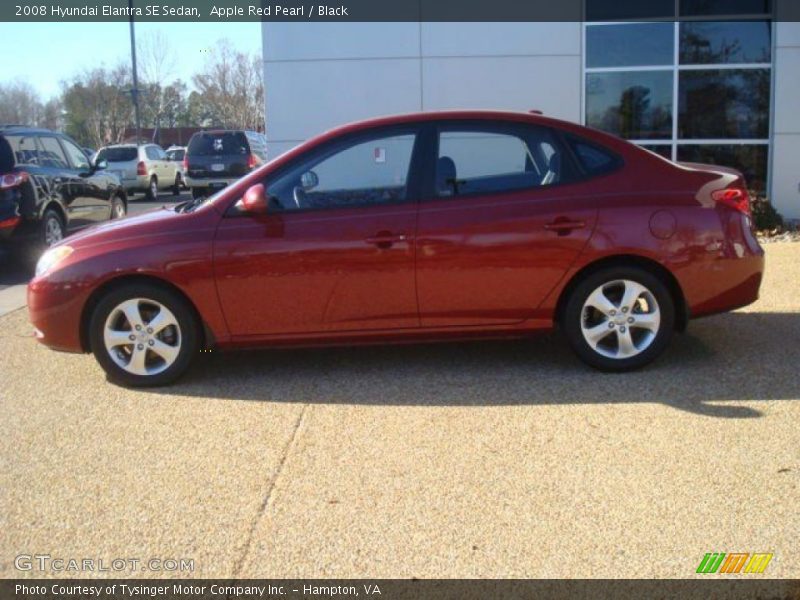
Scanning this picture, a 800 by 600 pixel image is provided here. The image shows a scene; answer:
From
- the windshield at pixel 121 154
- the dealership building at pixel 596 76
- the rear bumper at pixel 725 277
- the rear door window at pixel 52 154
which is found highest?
the dealership building at pixel 596 76

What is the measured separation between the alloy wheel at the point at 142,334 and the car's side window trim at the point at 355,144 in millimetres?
764

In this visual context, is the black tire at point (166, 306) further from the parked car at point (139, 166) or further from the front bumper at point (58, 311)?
the parked car at point (139, 166)

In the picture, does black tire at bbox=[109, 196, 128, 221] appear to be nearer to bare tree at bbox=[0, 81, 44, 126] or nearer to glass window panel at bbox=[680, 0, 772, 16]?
glass window panel at bbox=[680, 0, 772, 16]

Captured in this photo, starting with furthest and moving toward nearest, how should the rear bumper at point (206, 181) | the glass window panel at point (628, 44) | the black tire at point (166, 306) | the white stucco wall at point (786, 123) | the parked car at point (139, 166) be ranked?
the parked car at point (139, 166)
the rear bumper at point (206, 181)
the glass window panel at point (628, 44)
the white stucco wall at point (786, 123)
the black tire at point (166, 306)

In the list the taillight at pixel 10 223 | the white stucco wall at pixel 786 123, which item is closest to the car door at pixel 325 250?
the taillight at pixel 10 223

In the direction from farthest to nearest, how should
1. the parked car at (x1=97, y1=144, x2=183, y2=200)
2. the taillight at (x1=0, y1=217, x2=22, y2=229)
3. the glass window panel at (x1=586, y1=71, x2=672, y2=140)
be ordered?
the parked car at (x1=97, y1=144, x2=183, y2=200), the glass window panel at (x1=586, y1=71, x2=672, y2=140), the taillight at (x1=0, y1=217, x2=22, y2=229)

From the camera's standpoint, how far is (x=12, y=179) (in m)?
10.2

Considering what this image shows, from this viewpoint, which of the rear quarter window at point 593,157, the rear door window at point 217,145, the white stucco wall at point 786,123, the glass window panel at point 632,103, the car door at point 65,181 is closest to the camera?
the rear quarter window at point 593,157

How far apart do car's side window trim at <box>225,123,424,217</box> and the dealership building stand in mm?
7017

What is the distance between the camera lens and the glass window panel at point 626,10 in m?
12.3

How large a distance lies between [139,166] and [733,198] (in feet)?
70.5

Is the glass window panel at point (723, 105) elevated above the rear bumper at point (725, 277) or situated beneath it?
elevated above

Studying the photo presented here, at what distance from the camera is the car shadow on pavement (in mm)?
5145

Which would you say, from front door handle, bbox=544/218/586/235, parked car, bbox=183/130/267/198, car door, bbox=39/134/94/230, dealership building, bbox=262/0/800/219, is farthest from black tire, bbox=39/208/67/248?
parked car, bbox=183/130/267/198
